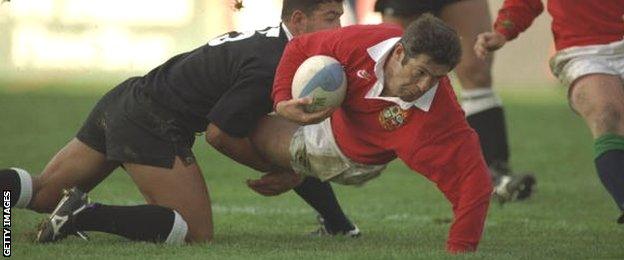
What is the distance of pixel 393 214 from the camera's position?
9.38 metres

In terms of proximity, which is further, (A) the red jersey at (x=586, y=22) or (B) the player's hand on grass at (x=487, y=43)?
(B) the player's hand on grass at (x=487, y=43)

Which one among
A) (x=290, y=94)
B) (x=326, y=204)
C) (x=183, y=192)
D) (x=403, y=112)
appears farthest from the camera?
(x=326, y=204)

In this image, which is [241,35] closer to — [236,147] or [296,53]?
[236,147]

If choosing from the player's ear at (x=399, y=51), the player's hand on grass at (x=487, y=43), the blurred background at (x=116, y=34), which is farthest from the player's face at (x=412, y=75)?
the blurred background at (x=116, y=34)

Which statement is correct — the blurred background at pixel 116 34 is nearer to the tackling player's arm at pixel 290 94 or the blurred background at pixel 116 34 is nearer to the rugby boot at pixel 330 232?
the rugby boot at pixel 330 232

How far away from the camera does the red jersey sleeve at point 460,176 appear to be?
6637mm

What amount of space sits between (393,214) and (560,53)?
6.27 ft

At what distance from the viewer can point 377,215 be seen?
9.29m

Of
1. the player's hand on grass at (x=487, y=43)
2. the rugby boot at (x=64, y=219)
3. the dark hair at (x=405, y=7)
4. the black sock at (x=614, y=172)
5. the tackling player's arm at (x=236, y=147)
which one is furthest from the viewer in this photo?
the dark hair at (x=405, y=7)

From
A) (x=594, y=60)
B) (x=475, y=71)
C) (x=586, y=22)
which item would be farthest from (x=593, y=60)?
(x=475, y=71)

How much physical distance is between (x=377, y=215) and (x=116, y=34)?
46.6ft

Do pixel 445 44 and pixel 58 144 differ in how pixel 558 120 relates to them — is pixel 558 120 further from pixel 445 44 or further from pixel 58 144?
pixel 445 44

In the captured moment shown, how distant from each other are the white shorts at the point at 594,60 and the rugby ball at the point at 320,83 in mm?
1485

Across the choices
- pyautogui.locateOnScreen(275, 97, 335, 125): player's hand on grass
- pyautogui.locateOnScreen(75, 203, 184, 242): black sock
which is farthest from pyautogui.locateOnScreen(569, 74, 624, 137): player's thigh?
pyautogui.locateOnScreen(75, 203, 184, 242): black sock
